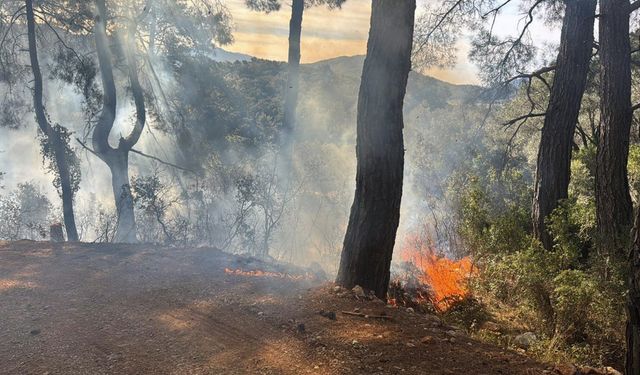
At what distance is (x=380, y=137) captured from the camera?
18.6ft

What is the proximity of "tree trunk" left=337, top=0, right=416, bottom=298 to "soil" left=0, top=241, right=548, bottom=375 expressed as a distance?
0.71 m

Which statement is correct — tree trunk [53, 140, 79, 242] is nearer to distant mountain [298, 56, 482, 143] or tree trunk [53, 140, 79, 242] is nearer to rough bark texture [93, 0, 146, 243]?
rough bark texture [93, 0, 146, 243]

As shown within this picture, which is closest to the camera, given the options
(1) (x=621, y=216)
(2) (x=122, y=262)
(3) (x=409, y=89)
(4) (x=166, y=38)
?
(1) (x=621, y=216)

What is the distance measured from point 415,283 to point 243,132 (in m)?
14.5

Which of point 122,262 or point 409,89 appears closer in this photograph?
point 122,262

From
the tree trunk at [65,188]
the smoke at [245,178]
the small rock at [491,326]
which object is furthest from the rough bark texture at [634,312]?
the tree trunk at [65,188]

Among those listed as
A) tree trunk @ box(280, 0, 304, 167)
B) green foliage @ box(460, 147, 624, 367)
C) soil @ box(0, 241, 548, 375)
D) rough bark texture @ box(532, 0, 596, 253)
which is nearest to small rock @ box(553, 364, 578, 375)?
soil @ box(0, 241, 548, 375)

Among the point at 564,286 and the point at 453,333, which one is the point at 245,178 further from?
the point at 453,333

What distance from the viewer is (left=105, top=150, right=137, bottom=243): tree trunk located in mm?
13367

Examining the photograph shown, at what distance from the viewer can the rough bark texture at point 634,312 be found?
11.7ft

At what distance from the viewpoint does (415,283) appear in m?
8.68

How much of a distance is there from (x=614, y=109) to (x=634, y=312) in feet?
14.0

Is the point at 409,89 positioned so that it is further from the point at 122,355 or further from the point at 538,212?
the point at 122,355

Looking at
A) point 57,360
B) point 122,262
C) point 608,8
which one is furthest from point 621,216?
point 122,262
